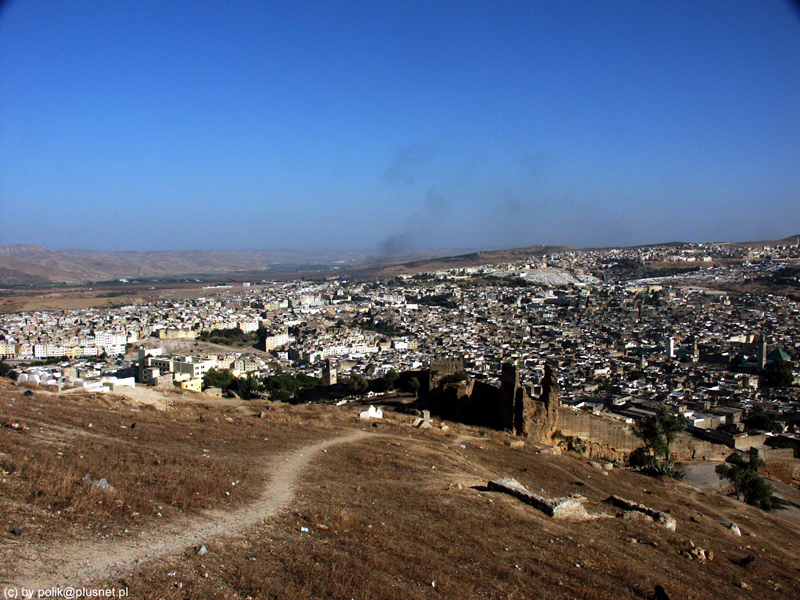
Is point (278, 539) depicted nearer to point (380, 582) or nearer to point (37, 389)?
point (380, 582)

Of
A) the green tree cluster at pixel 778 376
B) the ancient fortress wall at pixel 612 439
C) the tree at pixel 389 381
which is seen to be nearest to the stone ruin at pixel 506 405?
the ancient fortress wall at pixel 612 439

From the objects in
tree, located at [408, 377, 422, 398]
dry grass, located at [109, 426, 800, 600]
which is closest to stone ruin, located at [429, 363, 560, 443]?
tree, located at [408, 377, 422, 398]

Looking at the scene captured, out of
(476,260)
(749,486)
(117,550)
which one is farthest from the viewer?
(476,260)

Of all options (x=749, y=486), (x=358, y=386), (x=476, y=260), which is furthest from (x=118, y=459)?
(x=476, y=260)

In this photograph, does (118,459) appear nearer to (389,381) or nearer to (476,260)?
(389,381)

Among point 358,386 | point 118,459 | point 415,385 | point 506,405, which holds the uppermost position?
point 118,459

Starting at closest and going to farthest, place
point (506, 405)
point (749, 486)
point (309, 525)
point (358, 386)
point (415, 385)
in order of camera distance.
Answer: point (309, 525)
point (749, 486)
point (506, 405)
point (415, 385)
point (358, 386)

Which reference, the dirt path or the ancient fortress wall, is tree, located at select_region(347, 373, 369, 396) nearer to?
the ancient fortress wall
